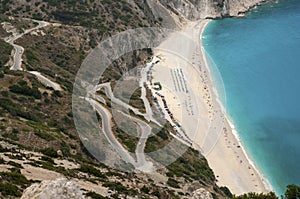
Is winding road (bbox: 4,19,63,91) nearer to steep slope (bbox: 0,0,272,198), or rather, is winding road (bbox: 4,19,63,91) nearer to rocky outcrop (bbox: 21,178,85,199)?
steep slope (bbox: 0,0,272,198)

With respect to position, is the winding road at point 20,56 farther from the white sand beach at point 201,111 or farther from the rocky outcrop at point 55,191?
the rocky outcrop at point 55,191

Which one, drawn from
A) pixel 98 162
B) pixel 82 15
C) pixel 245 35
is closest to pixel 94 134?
pixel 98 162

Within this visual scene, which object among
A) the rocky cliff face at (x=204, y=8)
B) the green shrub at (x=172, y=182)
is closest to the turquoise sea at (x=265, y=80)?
the rocky cliff face at (x=204, y=8)

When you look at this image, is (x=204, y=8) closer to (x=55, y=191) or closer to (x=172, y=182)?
(x=172, y=182)

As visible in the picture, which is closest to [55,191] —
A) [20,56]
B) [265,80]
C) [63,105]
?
[63,105]

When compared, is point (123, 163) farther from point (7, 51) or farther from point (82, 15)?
point (82, 15)
